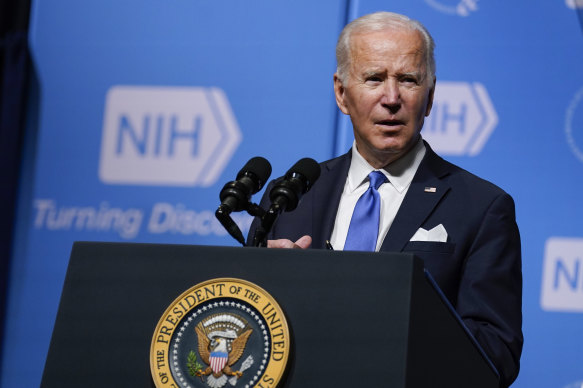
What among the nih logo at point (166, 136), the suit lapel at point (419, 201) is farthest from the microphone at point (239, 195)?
the nih logo at point (166, 136)

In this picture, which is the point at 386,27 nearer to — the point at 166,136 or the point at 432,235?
the point at 432,235

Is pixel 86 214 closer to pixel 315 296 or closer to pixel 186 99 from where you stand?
pixel 186 99

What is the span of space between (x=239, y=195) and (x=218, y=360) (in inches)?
15.1

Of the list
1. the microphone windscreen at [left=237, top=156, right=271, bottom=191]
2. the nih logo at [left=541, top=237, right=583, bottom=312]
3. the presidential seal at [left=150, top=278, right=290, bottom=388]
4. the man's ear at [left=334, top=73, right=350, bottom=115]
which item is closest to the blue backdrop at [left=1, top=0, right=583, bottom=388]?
the nih logo at [left=541, top=237, right=583, bottom=312]

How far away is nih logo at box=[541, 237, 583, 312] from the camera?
2914 mm

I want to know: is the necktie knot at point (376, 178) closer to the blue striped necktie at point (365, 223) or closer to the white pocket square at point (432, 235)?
the blue striped necktie at point (365, 223)

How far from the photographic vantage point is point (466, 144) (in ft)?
10.2

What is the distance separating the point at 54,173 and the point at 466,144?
1825 millimetres

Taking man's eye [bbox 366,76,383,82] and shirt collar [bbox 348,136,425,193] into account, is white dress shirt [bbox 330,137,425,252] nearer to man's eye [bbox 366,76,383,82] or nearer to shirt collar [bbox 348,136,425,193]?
shirt collar [bbox 348,136,425,193]

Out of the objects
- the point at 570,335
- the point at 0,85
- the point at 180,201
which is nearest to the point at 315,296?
the point at 570,335

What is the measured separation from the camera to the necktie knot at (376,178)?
2215mm

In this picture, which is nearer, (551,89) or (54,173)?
(551,89)

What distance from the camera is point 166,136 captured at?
345 centimetres

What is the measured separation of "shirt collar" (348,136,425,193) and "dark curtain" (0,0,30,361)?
194 centimetres
